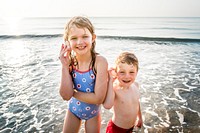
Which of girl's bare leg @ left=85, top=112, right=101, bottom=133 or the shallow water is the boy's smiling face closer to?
girl's bare leg @ left=85, top=112, right=101, bottom=133

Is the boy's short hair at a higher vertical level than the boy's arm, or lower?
higher

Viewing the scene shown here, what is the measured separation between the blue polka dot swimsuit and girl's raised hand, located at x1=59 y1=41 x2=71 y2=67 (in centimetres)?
25

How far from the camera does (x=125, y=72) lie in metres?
2.97

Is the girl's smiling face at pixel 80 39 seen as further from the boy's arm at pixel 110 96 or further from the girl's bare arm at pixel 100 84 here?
the boy's arm at pixel 110 96

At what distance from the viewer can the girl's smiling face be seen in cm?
264

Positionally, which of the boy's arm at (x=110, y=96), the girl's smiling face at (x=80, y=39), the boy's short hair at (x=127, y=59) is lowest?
the boy's arm at (x=110, y=96)

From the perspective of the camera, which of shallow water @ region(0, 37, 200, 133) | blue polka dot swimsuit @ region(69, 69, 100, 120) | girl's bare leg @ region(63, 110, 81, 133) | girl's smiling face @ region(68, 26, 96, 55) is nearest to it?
girl's smiling face @ region(68, 26, 96, 55)

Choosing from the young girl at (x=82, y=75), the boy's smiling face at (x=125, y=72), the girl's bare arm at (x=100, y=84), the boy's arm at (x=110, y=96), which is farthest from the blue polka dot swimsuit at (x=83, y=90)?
the boy's smiling face at (x=125, y=72)

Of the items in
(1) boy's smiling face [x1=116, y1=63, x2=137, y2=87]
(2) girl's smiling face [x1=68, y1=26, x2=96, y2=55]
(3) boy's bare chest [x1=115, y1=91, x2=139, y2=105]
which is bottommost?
(3) boy's bare chest [x1=115, y1=91, x2=139, y2=105]

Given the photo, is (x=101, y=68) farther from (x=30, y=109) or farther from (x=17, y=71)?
(x=17, y=71)

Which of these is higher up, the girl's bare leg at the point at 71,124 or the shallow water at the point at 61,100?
the girl's bare leg at the point at 71,124

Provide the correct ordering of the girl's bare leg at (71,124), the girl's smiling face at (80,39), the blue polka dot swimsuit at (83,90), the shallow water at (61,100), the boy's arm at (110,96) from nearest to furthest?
the girl's smiling face at (80,39), the boy's arm at (110,96), the blue polka dot swimsuit at (83,90), the girl's bare leg at (71,124), the shallow water at (61,100)

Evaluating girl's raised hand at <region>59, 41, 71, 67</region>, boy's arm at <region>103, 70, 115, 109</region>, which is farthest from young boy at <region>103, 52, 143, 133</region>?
girl's raised hand at <region>59, 41, 71, 67</region>

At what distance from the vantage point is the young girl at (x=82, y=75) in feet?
8.78
